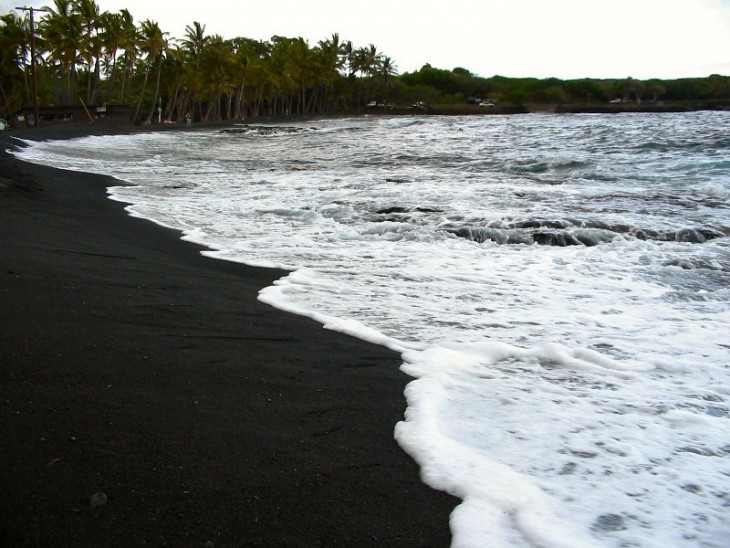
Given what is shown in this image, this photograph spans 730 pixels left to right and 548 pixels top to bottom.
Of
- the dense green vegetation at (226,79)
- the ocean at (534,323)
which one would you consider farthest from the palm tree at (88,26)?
the ocean at (534,323)

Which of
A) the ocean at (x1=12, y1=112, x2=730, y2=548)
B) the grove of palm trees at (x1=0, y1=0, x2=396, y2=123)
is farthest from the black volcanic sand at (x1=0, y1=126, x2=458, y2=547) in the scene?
the grove of palm trees at (x1=0, y1=0, x2=396, y2=123)

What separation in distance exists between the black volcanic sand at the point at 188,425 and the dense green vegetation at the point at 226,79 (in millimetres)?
37763

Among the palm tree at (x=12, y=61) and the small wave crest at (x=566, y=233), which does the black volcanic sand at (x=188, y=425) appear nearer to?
the small wave crest at (x=566, y=233)

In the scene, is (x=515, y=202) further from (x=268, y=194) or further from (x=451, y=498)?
(x=451, y=498)

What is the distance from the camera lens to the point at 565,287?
5375 mm

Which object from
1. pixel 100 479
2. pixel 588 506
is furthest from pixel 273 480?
pixel 588 506

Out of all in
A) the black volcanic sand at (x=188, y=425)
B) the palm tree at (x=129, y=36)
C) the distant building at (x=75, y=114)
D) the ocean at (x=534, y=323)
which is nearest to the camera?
the black volcanic sand at (x=188, y=425)

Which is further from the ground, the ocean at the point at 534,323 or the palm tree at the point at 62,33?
the palm tree at the point at 62,33

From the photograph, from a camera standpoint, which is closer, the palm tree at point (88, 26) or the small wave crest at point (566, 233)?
the small wave crest at point (566, 233)

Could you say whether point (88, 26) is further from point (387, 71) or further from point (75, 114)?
point (387, 71)

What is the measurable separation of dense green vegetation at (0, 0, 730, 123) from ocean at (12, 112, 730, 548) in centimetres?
3371


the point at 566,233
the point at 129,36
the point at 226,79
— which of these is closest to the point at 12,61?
the point at 129,36

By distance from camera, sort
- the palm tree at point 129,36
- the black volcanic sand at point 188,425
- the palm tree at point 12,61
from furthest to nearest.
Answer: the palm tree at point 129,36 < the palm tree at point 12,61 < the black volcanic sand at point 188,425

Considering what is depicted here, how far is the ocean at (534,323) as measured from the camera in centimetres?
215
